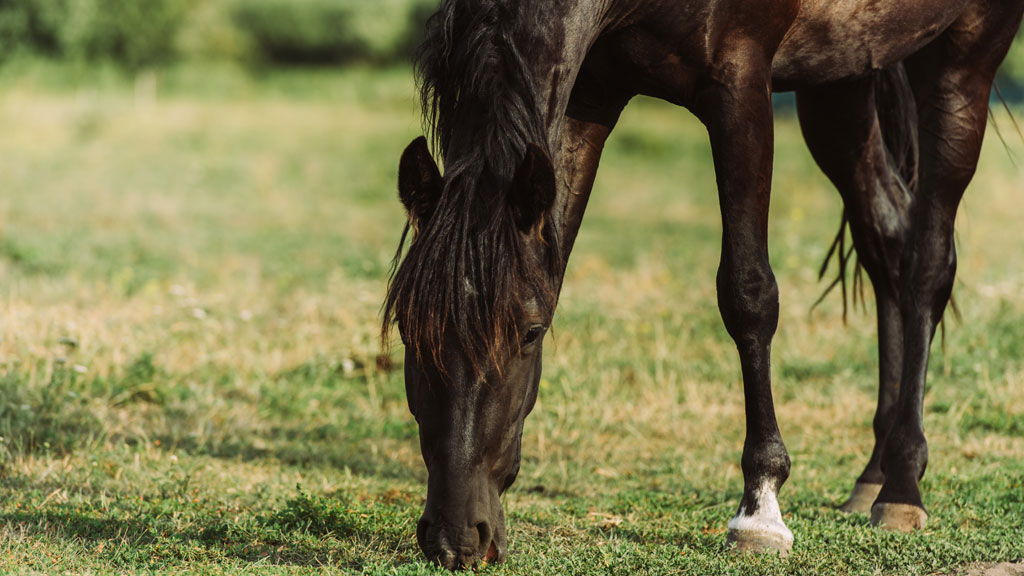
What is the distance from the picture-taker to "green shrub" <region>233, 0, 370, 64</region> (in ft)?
161

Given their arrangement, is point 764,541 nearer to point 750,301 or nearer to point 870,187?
point 750,301

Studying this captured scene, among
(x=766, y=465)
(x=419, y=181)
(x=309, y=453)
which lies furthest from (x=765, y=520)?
(x=309, y=453)

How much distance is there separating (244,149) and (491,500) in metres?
18.6

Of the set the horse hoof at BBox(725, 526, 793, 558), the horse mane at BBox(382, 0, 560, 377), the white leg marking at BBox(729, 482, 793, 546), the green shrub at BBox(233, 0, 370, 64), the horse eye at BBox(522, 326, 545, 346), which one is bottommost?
the horse hoof at BBox(725, 526, 793, 558)

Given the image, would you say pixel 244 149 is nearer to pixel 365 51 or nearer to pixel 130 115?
pixel 130 115

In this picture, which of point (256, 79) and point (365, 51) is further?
point (365, 51)

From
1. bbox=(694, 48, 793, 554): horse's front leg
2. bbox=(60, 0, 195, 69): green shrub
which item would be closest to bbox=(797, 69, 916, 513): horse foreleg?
bbox=(694, 48, 793, 554): horse's front leg

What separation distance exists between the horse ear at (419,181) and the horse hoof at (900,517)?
7.56 ft

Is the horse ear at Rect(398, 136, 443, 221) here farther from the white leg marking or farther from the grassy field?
the white leg marking

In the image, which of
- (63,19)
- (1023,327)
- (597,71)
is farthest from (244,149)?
(63,19)

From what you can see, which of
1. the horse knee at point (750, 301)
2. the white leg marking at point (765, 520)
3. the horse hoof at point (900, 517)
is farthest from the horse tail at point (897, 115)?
the white leg marking at point (765, 520)

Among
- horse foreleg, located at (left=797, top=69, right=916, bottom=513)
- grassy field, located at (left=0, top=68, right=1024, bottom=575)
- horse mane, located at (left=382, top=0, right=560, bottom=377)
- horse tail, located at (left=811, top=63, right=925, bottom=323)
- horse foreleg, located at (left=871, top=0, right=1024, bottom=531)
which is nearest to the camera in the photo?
horse mane, located at (left=382, top=0, right=560, bottom=377)

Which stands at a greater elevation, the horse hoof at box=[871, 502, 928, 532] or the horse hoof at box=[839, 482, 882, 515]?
the horse hoof at box=[871, 502, 928, 532]

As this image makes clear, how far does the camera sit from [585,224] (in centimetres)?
1438
